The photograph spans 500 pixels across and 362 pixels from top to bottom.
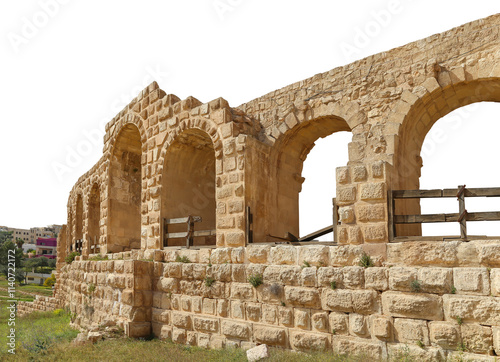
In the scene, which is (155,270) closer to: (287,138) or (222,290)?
(222,290)

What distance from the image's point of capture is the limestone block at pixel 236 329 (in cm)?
711

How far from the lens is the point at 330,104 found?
836 cm

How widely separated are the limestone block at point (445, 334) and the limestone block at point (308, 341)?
1.52 metres

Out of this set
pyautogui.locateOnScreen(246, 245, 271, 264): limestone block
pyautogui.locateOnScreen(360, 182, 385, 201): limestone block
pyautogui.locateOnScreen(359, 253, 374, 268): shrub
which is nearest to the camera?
pyautogui.locateOnScreen(359, 253, 374, 268): shrub

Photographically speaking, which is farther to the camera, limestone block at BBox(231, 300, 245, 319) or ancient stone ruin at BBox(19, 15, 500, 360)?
limestone block at BBox(231, 300, 245, 319)

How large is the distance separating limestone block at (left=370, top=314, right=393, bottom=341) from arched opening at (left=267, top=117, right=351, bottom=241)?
127 inches

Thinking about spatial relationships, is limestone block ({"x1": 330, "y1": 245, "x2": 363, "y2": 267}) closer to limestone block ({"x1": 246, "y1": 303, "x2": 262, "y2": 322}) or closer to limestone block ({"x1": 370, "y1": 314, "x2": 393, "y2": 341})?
limestone block ({"x1": 370, "y1": 314, "x2": 393, "y2": 341})

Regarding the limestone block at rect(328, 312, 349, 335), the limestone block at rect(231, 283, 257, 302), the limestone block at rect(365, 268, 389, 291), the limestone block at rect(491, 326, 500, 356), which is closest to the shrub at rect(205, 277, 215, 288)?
the limestone block at rect(231, 283, 257, 302)

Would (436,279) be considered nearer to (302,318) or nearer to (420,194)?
(420,194)

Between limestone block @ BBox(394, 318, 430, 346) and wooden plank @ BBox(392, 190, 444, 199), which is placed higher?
wooden plank @ BBox(392, 190, 444, 199)

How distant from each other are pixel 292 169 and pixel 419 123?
2.98m

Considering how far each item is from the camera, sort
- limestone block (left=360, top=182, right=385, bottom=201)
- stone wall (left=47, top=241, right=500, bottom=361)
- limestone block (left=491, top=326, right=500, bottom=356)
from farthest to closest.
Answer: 1. limestone block (left=360, top=182, right=385, bottom=201)
2. stone wall (left=47, top=241, right=500, bottom=361)
3. limestone block (left=491, top=326, right=500, bottom=356)

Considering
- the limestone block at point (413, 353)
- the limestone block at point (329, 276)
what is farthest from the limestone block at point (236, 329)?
the limestone block at point (413, 353)

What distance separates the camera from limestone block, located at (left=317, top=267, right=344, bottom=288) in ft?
20.2
